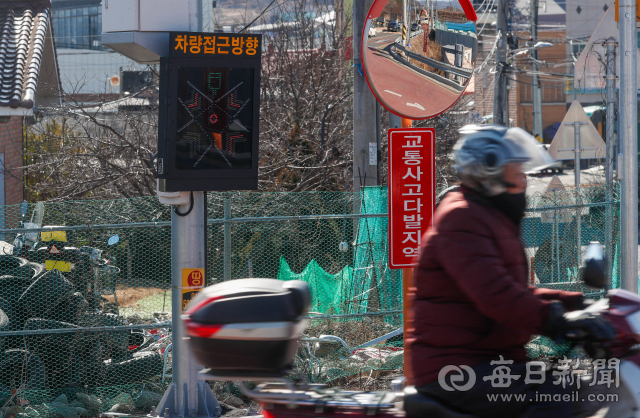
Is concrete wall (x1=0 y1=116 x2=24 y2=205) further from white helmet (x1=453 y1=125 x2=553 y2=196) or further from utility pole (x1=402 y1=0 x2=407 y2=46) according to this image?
white helmet (x1=453 y1=125 x2=553 y2=196)

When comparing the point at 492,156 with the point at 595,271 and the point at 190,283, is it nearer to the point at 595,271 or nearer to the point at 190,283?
the point at 595,271

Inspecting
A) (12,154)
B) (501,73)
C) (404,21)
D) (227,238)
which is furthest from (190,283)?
(501,73)

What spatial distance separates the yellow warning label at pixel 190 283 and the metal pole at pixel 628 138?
3913 mm

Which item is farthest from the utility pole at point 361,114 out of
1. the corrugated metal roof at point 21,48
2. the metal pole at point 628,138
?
the corrugated metal roof at point 21,48

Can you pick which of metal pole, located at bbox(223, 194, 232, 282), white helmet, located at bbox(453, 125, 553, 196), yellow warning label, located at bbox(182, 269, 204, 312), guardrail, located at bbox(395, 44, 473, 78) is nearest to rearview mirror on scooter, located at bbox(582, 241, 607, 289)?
white helmet, located at bbox(453, 125, 553, 196)

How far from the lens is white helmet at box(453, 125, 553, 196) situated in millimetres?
2828

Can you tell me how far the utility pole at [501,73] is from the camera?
19094mm

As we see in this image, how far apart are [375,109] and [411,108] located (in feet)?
14.4

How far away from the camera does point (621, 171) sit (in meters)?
6.57

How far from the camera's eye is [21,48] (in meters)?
14.5

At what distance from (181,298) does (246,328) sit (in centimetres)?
317

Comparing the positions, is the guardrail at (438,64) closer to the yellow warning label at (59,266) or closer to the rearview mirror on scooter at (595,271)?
the rearview mirror on scooter at (595,271)

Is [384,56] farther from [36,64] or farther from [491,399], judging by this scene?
[36,64]

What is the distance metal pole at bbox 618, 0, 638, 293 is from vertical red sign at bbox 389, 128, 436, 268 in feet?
6.59
